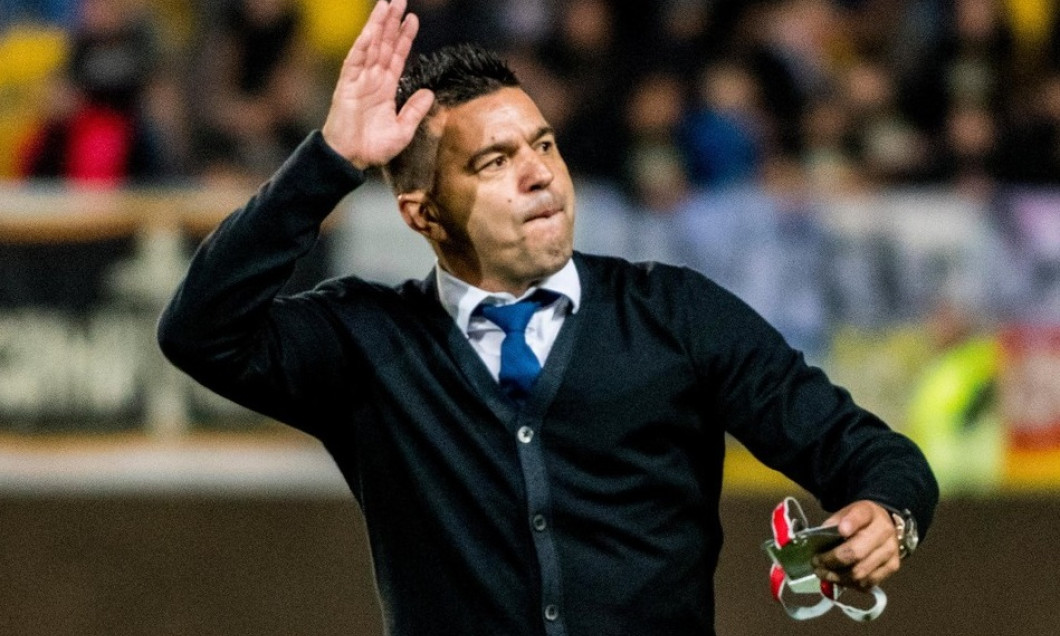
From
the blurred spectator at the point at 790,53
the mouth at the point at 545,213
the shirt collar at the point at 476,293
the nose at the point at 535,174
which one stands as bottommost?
the shirt collar at the point at 476,293

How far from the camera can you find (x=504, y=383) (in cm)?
256

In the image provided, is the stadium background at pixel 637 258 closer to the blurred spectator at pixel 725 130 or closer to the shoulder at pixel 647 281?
the blurred spectator at pixel 725 130

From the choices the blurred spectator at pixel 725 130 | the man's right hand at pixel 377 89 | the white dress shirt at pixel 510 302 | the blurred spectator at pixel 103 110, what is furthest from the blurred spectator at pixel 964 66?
the man's right hand at pixel 377 89

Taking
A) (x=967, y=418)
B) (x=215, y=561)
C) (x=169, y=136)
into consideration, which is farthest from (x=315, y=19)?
(x=967, y=418)

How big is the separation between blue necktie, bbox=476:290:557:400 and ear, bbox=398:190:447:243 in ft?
0.52

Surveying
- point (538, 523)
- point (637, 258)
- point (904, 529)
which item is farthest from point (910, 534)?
point (637, 258)

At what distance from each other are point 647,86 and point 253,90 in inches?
56.1

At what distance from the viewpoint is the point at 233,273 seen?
7.84ft

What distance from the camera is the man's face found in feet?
8.48

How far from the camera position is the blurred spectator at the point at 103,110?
599 centimetres

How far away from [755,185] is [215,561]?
213 cm

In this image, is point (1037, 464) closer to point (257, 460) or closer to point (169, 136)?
point (257, 460)

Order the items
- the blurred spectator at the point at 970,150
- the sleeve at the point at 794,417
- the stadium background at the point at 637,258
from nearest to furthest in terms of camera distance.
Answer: the sleeve at the point at 794,417
the stadium background at the point at 637,258
the blurred spectator at the point at 970,150

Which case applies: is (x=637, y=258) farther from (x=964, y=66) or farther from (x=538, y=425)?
(x=538, y=425)
